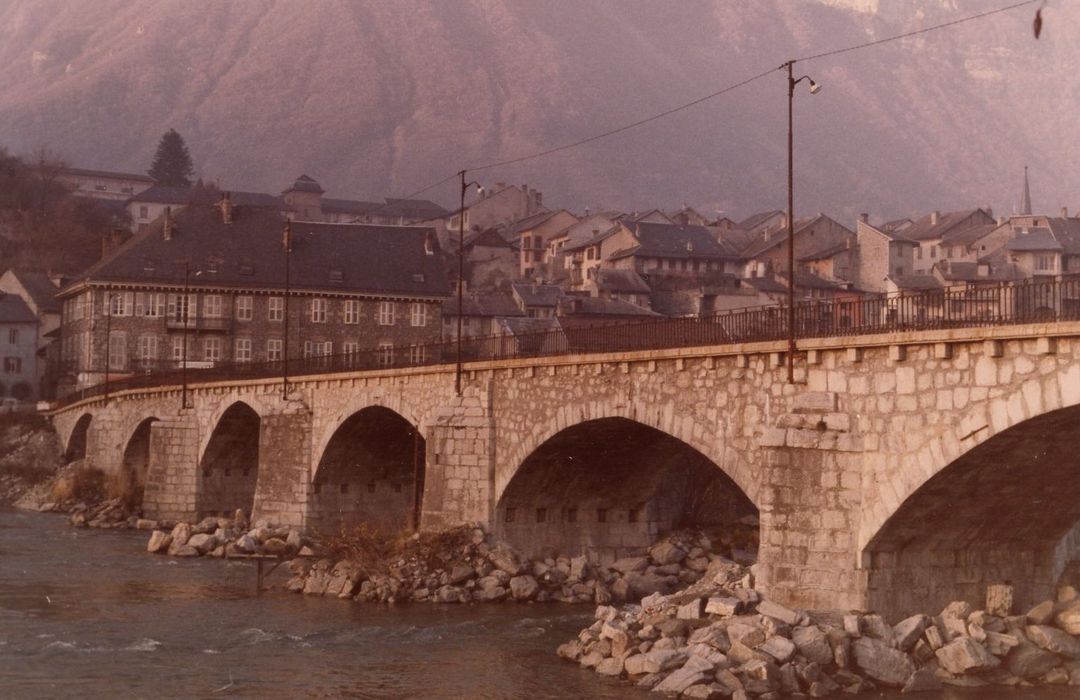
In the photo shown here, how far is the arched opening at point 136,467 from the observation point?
230ft

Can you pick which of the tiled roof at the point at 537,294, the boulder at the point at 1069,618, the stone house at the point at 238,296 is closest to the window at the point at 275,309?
the stone house at the point at 238,296

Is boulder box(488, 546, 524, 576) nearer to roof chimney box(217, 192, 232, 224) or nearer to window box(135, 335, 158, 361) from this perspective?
window box(135, 335, 158, 361)

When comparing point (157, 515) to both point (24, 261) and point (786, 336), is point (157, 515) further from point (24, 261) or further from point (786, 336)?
point (24, 261)

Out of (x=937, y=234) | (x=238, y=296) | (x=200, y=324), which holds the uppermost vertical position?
(x=937, y=234)

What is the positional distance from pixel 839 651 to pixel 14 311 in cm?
9001

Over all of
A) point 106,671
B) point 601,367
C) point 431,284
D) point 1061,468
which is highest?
point 431,284

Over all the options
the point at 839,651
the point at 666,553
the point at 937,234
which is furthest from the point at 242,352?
the point at 839,651

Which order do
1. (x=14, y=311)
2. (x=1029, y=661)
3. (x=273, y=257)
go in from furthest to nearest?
(x=14, y=311), (x=273, y=257), (x=1029, y=661)

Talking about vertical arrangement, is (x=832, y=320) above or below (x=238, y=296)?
below

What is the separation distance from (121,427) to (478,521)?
3695 cm

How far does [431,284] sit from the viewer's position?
303ft

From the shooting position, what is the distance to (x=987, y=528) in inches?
1163

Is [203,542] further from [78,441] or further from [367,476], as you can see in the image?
[78,441]

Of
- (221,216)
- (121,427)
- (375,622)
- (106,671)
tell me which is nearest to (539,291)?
(221,216)
